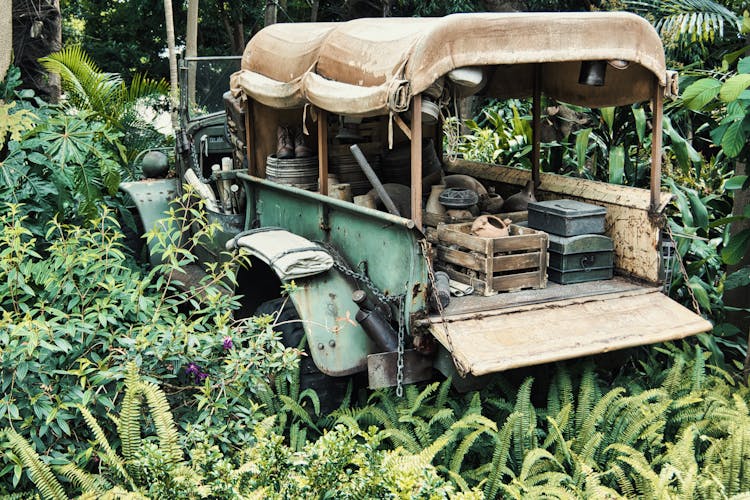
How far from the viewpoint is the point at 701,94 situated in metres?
4.64

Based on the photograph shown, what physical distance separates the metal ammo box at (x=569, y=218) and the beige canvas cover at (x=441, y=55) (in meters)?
0.73

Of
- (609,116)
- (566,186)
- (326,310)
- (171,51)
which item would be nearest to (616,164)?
(609,116)

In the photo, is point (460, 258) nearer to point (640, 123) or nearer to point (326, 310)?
point (326, 310)

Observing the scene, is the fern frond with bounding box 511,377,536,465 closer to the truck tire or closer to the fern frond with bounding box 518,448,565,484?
the fern frond with bounding box 518,448,565,484

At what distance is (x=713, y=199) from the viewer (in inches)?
255

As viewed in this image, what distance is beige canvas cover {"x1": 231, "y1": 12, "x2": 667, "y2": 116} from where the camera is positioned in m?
3.86

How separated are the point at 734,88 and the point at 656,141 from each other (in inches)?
19.2

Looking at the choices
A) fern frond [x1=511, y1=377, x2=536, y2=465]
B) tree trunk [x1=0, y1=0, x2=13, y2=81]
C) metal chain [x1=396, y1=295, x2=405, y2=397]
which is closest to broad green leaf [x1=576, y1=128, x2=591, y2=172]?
fern frond [x1=511, y1=377, x2=536, y2=465]

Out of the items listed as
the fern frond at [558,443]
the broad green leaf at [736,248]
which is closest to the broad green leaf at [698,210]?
the broad green leaf at [736,248]

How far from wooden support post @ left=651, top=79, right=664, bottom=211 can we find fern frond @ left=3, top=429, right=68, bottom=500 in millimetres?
3389

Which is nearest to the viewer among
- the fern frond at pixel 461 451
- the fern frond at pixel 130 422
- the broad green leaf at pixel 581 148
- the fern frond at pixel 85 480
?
the fern frond at pixel 85 480

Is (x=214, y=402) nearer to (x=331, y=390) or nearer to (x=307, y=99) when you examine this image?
(x=331, y=390)

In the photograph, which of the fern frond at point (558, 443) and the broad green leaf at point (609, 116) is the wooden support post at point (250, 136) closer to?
the broad green leaf at point (609, 116)

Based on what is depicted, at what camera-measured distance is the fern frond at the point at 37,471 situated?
→ 338 centimetres
